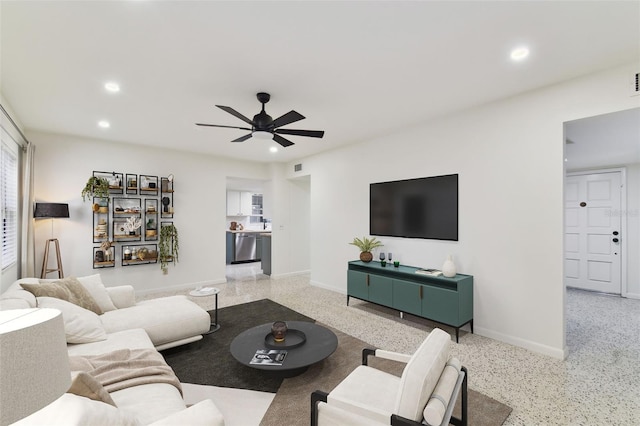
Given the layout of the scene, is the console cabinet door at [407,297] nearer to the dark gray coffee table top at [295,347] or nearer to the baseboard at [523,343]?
the baseboard at [523,343]

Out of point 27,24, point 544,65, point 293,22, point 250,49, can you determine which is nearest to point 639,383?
point 544,65

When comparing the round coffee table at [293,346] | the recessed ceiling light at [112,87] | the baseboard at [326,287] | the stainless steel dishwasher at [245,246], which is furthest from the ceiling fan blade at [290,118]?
the stainless steel dishwasher at [245,246]

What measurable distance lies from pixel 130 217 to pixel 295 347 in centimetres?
429

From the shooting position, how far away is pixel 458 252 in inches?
152

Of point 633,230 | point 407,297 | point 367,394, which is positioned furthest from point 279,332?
point 633,230

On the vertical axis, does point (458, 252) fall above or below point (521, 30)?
below

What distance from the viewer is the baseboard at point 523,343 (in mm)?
3010

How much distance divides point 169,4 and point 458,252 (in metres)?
3.88

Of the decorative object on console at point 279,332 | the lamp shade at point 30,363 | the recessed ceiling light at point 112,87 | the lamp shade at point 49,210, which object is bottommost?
the decorative object on console at point 279,332

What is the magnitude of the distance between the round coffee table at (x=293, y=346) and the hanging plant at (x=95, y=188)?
3.82 metres

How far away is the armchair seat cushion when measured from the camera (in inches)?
57.5

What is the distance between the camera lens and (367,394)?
173 cm

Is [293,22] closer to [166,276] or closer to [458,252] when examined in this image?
[458,252]

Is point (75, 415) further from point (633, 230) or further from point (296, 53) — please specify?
point (633, 230)
